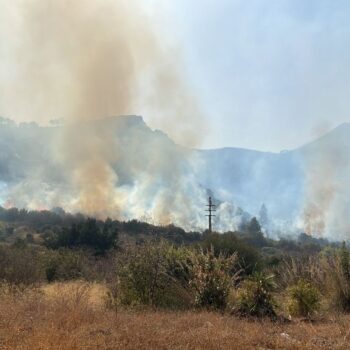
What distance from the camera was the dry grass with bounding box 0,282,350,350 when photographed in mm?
6348

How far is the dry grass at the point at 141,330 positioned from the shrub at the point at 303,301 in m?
1.07

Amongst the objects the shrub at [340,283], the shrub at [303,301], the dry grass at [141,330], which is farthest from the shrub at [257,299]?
the shrub at [340,283]

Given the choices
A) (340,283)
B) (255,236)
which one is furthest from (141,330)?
(255,236)

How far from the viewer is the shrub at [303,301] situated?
35.4ft

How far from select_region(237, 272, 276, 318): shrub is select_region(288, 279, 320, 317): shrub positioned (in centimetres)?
66

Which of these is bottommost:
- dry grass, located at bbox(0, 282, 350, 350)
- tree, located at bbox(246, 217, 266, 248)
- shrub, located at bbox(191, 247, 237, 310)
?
dry grass, located at bbox(0, 282, 350, 350)

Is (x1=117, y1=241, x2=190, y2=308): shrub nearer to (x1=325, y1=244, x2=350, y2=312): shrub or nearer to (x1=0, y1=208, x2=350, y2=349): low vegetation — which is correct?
(x1=0, y1=208, x2=350, y2=349): low vegetation

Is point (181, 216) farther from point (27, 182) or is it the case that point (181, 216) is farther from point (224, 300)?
point (224, 300)

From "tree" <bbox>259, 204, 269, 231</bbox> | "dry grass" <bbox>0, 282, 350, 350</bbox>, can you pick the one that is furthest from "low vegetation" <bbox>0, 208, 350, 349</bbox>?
"tree" <bbox>259, 204, 269, 231</bbox>

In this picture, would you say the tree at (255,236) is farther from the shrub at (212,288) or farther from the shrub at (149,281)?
the shrub at (212,288)

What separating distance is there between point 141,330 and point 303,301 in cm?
505

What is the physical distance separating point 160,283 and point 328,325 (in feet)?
14.5

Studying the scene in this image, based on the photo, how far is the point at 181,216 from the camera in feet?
375

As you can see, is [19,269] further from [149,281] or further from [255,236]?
[255,236]
